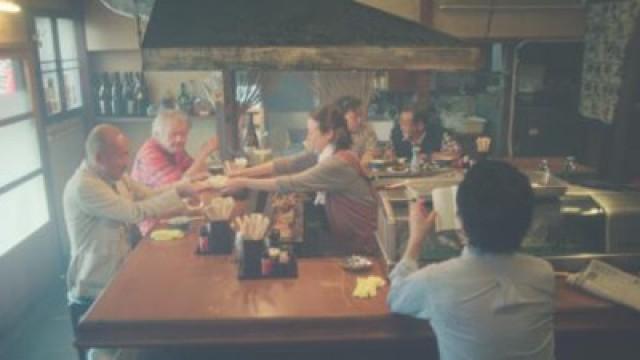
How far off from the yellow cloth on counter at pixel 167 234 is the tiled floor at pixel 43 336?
1.41 metres

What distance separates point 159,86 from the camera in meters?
6.42

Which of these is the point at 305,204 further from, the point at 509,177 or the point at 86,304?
the point at 509,177

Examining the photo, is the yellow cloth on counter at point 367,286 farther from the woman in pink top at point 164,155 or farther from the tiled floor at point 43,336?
the tiled floor at point 43,336

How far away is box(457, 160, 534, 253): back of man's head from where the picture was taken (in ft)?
5.94

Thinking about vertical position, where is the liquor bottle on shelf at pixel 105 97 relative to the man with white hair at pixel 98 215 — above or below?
above

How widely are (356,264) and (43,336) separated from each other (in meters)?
2.80

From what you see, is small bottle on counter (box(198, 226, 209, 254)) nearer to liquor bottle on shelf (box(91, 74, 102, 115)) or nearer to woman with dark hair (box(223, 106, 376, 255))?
woman with dark hair (box(223, 106, 376, 255))

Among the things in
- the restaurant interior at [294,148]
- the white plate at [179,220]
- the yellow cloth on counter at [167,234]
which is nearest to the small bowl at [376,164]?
the restaurant interior at [294,148]

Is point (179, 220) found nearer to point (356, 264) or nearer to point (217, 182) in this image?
point (217, 182)

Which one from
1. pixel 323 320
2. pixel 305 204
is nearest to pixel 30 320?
pixel 305 204

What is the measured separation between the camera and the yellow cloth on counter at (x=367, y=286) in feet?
7.78

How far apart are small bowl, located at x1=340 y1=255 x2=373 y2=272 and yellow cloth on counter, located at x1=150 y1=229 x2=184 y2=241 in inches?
37.5

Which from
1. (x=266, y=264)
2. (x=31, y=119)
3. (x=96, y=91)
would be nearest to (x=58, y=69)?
(x=96, y=91)

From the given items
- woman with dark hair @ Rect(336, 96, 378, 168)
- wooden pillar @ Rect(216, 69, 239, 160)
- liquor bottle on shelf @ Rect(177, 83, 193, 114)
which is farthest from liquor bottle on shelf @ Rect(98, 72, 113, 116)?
woman with dark hair @ Rect(336, 96, 378, 168)
